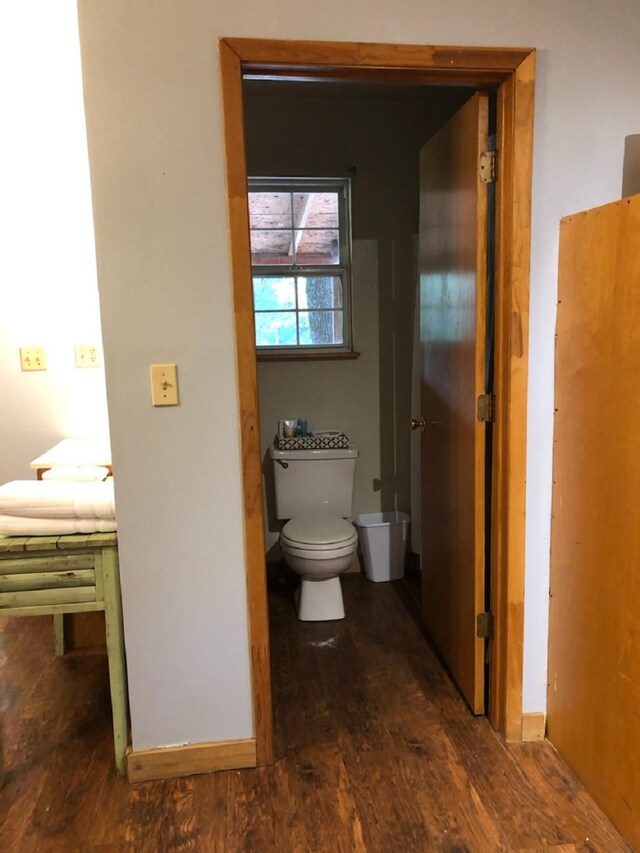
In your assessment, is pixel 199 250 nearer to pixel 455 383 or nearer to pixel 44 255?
pixel 455 383

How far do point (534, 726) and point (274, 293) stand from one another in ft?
7.43

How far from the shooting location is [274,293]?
3229 millimetres

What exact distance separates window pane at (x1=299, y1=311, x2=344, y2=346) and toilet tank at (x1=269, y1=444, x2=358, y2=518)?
0.62 m

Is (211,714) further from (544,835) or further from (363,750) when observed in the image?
(544,835)

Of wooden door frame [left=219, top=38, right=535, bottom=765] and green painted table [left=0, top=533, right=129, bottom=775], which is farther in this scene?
green painted table [left=0, top=533, right=129, bottom=775]

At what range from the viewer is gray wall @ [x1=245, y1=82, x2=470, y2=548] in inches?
121

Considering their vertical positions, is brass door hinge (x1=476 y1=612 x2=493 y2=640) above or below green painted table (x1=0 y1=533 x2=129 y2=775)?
below

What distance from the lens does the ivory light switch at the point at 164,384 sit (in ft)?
5.53

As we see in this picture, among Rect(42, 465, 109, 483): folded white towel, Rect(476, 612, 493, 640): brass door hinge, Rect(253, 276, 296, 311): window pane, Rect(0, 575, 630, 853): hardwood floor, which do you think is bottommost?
Rect(0, 575, 630, 853): hardwood floor

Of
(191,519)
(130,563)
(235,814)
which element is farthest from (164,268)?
(235,814)

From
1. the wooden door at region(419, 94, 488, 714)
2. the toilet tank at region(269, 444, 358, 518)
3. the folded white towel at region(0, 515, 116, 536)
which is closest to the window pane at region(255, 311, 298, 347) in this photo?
the toilet tank at region(269, 444, 358, 518)

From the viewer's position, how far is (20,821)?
1.68m

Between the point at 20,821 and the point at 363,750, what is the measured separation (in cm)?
98

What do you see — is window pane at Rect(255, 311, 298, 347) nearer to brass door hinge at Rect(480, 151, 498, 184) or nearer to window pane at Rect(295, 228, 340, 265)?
window pane at Rect(295, 228, 340, 265)
